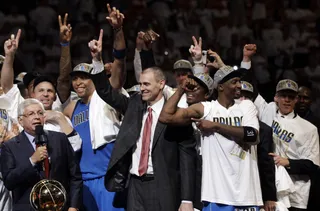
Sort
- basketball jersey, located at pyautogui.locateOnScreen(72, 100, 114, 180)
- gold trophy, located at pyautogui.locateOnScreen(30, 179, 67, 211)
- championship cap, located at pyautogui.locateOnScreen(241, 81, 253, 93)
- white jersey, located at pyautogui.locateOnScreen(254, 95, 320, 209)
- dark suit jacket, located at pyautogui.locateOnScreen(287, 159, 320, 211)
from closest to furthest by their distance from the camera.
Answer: gold trophy, located at pyautogui.locateOnScreen(30, 179, 67, 211) < basketball jersey, located at pyautogui.locateOnScreen(72, 100, 114, 180) < championship cap, located at pyautogui.locateOnScreen(241, 81, 253, 93) < dark suit jacket, located at pyautogui.locateOnScreen(287, 159, 320, 211) < white jersey, located at pyautogui.locateOnScreen(254, 95, 320, 209)

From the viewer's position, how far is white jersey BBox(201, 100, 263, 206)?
18.5ft

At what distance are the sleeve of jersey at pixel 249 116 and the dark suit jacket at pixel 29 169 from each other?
4.51 feet

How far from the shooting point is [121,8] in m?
9.55

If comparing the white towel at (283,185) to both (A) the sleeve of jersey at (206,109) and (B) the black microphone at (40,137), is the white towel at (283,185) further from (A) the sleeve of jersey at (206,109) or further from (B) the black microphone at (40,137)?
(B) the black microphone at (40,137)

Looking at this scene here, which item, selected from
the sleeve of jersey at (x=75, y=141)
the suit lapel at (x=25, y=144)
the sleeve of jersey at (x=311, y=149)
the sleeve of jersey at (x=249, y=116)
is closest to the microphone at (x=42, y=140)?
the suit lapel at (x=25, y=144)

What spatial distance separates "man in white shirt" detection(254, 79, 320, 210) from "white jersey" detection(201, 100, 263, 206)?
1.32 m

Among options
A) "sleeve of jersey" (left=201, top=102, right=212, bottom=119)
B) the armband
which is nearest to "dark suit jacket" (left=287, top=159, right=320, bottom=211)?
the armband

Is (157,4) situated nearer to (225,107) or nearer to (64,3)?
(64,3)

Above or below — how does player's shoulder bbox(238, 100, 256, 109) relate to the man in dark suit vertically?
above

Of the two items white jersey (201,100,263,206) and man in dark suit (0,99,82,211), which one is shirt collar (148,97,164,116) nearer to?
white jersey (201,100,263,206)

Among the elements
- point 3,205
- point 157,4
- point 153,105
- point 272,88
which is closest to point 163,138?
point 153,105

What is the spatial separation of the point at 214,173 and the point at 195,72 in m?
A: 1.09

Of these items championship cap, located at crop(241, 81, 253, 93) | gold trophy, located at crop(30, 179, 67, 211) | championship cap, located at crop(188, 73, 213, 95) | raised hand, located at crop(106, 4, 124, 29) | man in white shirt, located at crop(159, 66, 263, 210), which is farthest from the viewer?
championship cap, located at crop(241, 81, 253, 93)

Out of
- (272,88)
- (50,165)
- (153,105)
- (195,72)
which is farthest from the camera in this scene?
(272,88)
